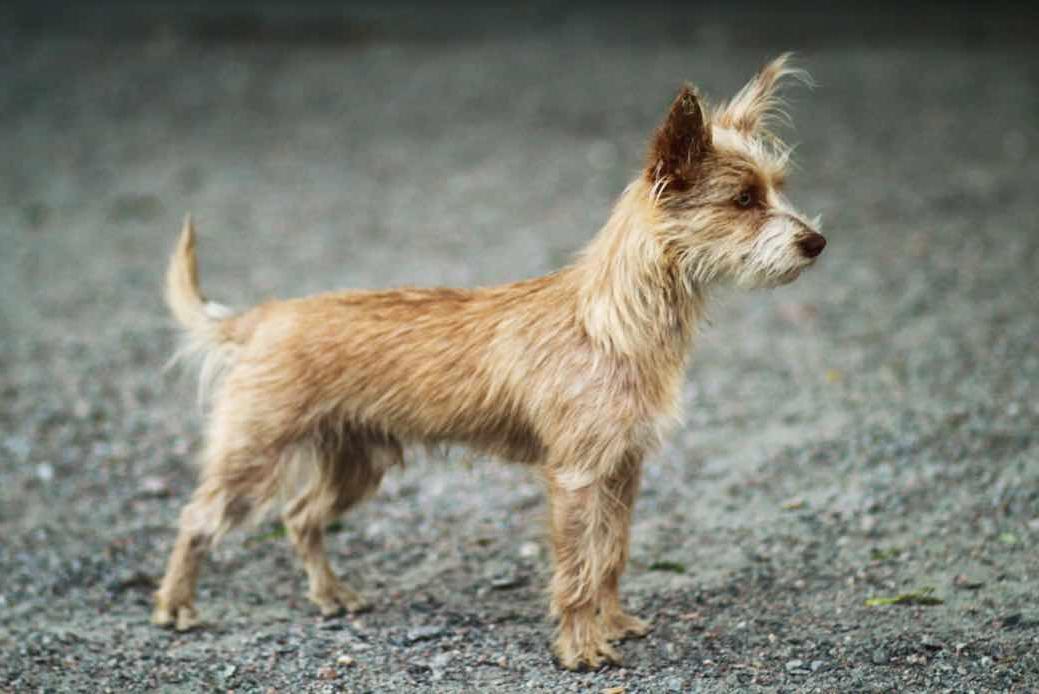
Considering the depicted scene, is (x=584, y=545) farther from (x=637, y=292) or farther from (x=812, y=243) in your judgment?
(x=812, y=243)

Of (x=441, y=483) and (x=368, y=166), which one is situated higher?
(x=368, y=166)

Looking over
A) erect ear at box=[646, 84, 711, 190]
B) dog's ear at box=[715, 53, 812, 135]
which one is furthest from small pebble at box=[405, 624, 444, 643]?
dog's ear at box=[715, 53, 812, 135]

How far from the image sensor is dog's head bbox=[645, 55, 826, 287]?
482cm

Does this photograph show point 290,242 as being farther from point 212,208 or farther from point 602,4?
point 602,4

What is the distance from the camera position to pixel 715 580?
6.00 metres

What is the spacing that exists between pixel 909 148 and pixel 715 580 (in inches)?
344

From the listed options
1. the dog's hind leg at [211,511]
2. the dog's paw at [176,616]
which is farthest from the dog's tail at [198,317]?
the dog's paw at [176,616]

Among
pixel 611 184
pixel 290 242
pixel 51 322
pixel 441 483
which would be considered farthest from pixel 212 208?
pixel 441 483

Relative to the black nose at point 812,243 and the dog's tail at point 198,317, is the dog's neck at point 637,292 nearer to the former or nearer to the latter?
the black nose at point 812,243

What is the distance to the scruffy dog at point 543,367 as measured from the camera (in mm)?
4898

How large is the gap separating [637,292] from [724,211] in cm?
48

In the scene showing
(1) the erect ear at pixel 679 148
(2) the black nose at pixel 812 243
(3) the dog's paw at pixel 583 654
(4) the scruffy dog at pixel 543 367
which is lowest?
(3) the dog's paw at pixel 583 654

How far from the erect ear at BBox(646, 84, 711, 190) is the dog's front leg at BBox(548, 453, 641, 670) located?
117 cm

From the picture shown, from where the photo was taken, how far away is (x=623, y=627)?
5.47m
